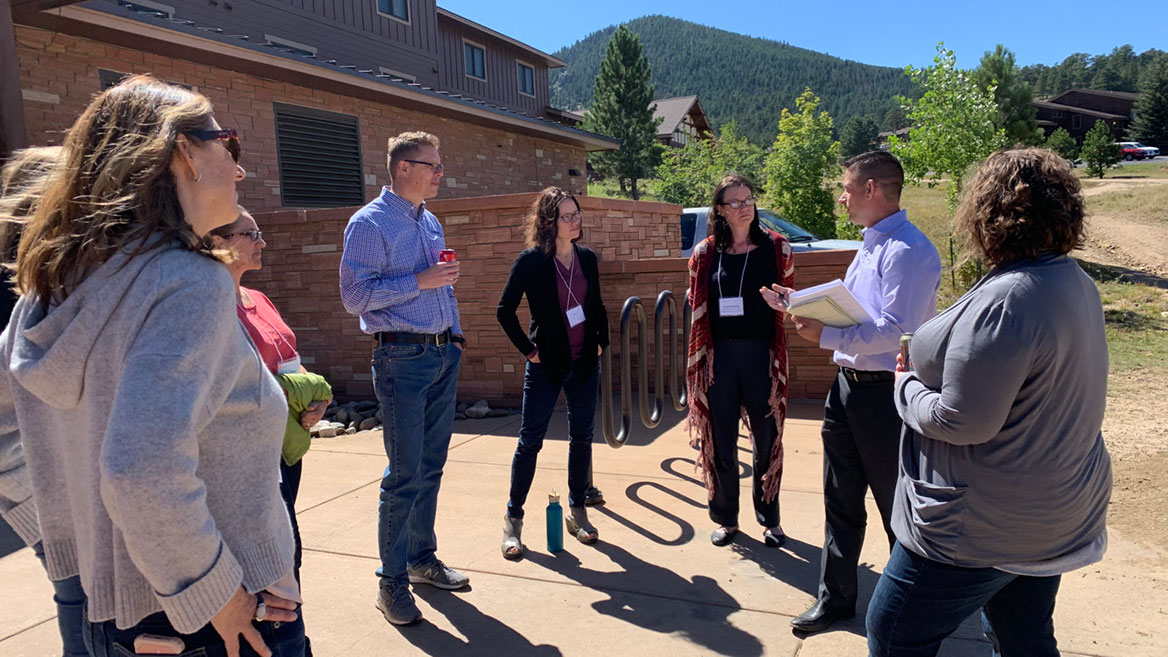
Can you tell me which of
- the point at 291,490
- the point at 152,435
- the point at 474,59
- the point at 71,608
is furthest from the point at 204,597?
the point at 474,59

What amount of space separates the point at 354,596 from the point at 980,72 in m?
33.2

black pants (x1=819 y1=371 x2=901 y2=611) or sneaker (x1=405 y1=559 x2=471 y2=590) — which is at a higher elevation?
black pants (x1=819 y1=371 x2=901 y2=611)

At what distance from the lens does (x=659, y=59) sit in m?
198

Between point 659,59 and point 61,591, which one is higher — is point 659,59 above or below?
above

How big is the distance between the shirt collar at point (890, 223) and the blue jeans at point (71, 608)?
112 inches

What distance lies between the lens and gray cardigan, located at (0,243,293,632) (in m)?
1.18

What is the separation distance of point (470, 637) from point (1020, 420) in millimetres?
2297

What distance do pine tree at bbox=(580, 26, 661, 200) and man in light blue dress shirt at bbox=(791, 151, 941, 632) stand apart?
42619 millimetres

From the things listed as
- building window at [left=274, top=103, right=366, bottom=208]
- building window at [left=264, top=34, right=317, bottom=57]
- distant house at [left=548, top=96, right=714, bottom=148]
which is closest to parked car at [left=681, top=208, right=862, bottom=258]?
building window at [left=274, top=103, right=366, bottom=208]

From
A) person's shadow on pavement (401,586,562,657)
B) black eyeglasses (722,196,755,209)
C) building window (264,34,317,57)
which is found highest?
building window (264,34,317,57)

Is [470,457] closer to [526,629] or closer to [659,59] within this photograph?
[526,629]

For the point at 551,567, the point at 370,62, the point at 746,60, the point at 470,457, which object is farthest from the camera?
the point at 746,60

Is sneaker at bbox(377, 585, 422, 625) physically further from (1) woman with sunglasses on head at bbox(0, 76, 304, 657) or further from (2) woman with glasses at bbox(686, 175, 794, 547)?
(1) woman with sunglasses on head at bbox(0, 76, 304, 657)

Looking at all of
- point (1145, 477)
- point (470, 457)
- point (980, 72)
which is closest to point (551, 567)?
point (470, 457)
